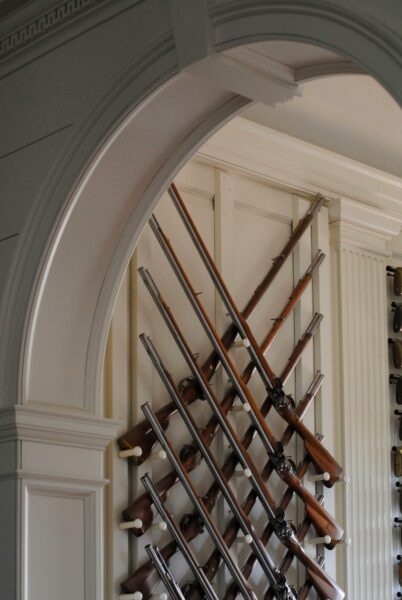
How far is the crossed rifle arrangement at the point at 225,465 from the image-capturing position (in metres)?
4.56

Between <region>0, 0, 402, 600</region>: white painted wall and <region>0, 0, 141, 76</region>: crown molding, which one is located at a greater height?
<region>0, 0, 141, 76</region>: crown molding

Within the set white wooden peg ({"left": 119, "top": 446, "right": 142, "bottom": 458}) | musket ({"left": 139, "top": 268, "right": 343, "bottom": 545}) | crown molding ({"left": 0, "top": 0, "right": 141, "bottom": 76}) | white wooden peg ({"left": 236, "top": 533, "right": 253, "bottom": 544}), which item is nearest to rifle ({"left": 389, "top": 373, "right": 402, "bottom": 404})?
musket ({"left": 139, "top": 268, "right": 343, "bottom": 545})

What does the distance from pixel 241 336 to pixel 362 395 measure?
94cm

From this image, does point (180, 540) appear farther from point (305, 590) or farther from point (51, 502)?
point (51, 502)

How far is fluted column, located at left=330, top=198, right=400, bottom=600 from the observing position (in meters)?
5.52

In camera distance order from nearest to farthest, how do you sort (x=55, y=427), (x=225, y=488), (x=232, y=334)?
(x=55, y=427) → (x=225, y=488) → (x=232, y=334)

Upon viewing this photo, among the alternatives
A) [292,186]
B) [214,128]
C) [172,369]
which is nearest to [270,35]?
[214,128]

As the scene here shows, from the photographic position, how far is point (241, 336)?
5.00 metres

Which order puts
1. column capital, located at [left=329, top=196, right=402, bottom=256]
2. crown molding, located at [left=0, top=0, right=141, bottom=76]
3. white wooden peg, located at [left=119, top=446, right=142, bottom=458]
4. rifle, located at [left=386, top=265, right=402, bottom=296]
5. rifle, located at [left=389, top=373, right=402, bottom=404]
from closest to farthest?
crown molding, located at [left=0, top=0, right=141, bottom=76]
white wooden peg, located at [left=119, top=446, right=142, bottom=458]
column capital, located at [left=329, top=196, right=402, bottom=256]
rifle, located at [left=389, top=373, right=402, bottom=404]
rifle, located at [left=386, top=265, right=402, bottom=296]

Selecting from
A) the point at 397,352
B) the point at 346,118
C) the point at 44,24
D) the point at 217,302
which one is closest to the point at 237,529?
the point at 217,302

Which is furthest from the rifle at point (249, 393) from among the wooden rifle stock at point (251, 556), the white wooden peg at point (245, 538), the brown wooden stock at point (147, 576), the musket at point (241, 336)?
the brown wooden stock at point (147, 576)

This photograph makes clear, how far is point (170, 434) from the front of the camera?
4.80 meters

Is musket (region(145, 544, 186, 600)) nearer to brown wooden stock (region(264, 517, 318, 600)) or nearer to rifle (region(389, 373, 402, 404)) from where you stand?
brown wooden stock (region(264, 517, 318, 600))

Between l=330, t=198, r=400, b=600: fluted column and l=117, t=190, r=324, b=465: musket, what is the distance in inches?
10.6
